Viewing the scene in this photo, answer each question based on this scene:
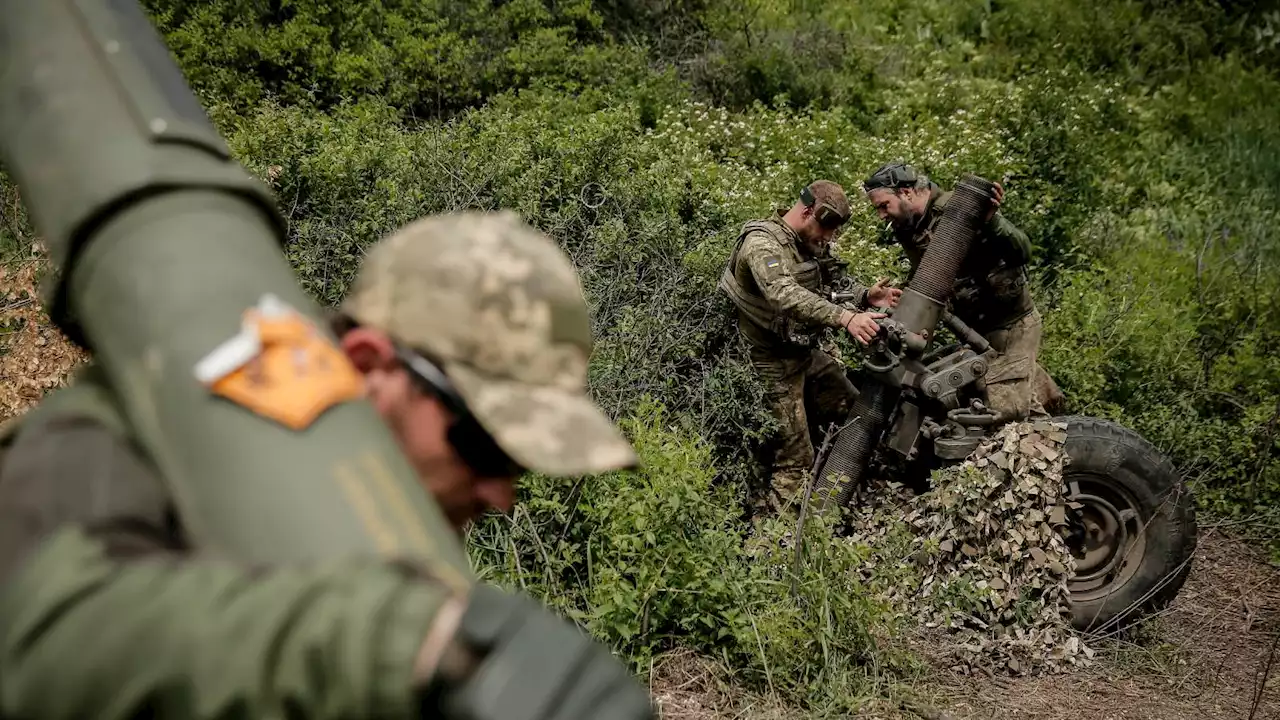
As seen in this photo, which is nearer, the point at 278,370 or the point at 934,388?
the point at 278,370

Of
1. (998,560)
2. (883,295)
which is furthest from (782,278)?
(998,560)

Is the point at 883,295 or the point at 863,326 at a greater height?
the point at 863,326

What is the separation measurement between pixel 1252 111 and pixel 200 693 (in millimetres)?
12693

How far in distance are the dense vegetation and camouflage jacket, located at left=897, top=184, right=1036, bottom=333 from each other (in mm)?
945

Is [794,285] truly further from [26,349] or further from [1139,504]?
[26,349]

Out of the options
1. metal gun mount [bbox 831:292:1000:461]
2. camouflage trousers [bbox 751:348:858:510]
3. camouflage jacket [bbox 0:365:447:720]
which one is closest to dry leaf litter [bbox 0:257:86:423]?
camouflage trousers [bbox 751:348:858:510]

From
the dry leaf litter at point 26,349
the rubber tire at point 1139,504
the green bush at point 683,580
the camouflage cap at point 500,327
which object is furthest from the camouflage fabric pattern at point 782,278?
the camouflage cap at point 500,327

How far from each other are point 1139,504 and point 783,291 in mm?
2091

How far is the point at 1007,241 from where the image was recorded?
5.92 meters

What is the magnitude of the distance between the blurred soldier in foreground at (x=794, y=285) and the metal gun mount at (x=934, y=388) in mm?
476

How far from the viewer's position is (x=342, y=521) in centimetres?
120

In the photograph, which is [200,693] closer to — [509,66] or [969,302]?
[969,302]

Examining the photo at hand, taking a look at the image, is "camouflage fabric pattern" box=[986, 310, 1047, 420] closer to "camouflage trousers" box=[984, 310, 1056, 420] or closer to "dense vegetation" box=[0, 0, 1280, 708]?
"camouflage trousers" box=[984, 310, 1056, 420]

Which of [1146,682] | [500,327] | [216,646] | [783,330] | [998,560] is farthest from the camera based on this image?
[783,330]
